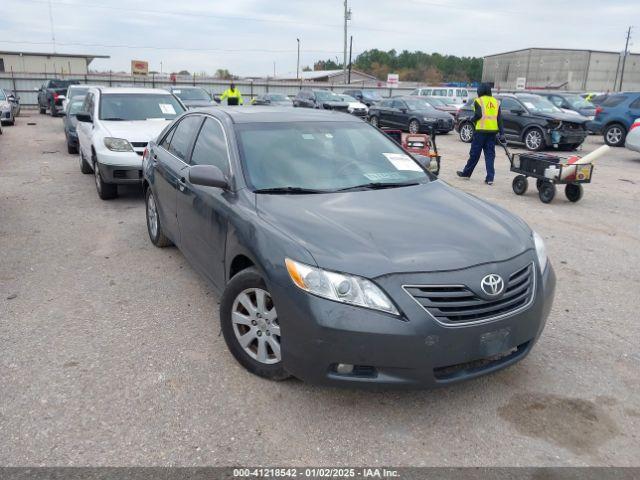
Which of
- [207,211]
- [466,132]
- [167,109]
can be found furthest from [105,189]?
[466,132]

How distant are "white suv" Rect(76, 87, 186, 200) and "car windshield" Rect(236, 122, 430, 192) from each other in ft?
14.4

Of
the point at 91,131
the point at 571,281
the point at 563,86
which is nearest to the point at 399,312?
the point at 571,281

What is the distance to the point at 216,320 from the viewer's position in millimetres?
4191

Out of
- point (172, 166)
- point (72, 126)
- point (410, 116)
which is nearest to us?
point (172, 166)

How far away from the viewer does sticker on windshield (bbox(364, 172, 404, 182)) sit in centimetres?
405

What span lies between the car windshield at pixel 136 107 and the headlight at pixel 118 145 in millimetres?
1162

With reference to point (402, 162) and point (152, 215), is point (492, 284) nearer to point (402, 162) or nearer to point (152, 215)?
point (402, 162)

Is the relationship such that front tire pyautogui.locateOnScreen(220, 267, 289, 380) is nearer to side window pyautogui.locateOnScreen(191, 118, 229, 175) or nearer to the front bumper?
the front bumper

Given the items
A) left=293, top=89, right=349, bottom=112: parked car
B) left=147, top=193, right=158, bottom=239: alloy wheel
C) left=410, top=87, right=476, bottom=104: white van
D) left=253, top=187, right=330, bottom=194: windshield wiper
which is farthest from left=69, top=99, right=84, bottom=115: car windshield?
left=410, top=87, right=476, bottom=104: white van

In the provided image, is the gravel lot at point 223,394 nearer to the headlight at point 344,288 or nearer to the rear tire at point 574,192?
the headlight at point 344,288

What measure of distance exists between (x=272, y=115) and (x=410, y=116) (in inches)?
648

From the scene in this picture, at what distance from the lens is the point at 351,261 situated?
279cm

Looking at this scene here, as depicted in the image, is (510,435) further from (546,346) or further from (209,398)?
(209,398)

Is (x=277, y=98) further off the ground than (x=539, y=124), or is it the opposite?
(x=277, y=98)
